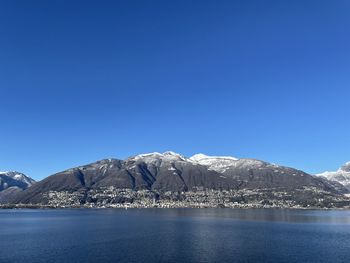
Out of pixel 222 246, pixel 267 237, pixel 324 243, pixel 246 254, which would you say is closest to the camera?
pixel 246 254

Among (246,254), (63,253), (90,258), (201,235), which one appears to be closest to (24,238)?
(63,253)

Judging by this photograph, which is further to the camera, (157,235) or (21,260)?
(157,235)

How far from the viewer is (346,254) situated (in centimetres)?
11206

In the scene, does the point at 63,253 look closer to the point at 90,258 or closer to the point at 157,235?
the point at 90,258

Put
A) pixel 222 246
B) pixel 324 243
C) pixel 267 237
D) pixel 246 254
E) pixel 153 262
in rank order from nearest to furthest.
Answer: pixel 153 262 < pixel 246 254 < pixel 222 246 < pixel 324 243 < pixel 267 237

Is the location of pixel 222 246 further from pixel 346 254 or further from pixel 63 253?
pixel 63 253

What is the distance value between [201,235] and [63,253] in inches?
2461

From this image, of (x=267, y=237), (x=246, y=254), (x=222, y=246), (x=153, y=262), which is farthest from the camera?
(x=267, y=237)

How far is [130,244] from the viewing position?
133 meters

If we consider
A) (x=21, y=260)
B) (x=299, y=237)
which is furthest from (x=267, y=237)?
(x=21, y=260)

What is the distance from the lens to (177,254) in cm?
11138

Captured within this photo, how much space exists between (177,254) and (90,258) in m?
25.0

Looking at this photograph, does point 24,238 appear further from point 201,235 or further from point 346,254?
point 346,254

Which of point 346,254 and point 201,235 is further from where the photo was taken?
point 201,235
